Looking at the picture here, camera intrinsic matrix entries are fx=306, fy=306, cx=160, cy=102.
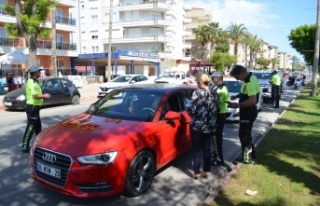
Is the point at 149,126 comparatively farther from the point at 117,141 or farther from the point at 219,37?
the point at 219,37

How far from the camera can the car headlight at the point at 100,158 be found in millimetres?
3865

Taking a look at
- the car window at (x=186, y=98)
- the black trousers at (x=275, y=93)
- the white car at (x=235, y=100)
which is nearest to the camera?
the car window at (x=186, y=98)

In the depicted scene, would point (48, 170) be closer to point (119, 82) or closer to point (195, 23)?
point (119, 82)

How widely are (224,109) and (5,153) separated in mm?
4689

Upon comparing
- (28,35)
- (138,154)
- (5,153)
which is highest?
(28,35)

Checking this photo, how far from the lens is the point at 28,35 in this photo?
19.2 meters

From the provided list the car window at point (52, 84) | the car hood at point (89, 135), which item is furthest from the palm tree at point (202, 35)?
the car hood at point (89, 135)

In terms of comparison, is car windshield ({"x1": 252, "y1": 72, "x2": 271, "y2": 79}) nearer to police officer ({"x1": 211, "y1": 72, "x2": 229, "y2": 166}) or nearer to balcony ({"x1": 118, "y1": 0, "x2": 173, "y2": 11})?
police officer ({"x1": 211, "y1": 72, "x2": 229, "y2": 166})

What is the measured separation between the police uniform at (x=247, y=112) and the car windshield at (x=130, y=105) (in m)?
1.60

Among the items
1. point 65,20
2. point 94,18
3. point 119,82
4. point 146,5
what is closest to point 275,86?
point 119,82

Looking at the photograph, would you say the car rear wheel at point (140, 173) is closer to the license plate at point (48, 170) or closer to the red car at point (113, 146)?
the red car at point (113, 146)

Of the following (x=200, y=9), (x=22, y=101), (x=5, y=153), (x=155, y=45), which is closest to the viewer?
(x=5, y=153)

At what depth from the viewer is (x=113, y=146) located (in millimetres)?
4023

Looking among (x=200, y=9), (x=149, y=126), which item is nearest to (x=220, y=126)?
(x=149, y=126)
